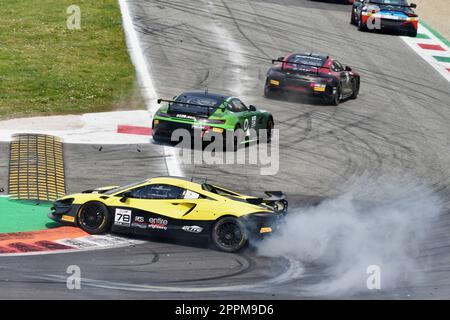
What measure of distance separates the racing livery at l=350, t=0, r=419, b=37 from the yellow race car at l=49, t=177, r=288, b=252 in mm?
22773

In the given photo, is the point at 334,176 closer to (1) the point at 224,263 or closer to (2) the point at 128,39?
(1) the point at 224,263

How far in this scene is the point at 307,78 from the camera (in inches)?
1194

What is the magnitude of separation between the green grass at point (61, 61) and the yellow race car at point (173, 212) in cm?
997

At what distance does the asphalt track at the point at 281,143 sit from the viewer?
16.3 meters

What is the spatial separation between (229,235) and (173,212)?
1.16 m

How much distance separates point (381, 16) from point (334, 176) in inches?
693

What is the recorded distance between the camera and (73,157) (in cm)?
2469

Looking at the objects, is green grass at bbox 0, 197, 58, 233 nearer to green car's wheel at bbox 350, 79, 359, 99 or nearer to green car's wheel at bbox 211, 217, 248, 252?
green car's wheel at bbox 211, 217, 248, 252

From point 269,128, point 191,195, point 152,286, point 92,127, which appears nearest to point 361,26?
point 269,128

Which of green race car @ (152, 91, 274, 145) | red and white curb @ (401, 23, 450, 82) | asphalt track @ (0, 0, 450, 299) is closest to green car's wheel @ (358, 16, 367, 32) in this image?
asphalt track @ (0, 0, 450, 299)

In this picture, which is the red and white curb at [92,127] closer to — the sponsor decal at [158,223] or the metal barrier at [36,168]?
the metal barrier at [36,168]

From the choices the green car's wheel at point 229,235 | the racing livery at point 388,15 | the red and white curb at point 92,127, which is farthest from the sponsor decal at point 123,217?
the racing livery at point 388,15

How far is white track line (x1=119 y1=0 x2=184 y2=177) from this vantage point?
24.5 meters

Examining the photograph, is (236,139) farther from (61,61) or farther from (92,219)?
(61,61)
